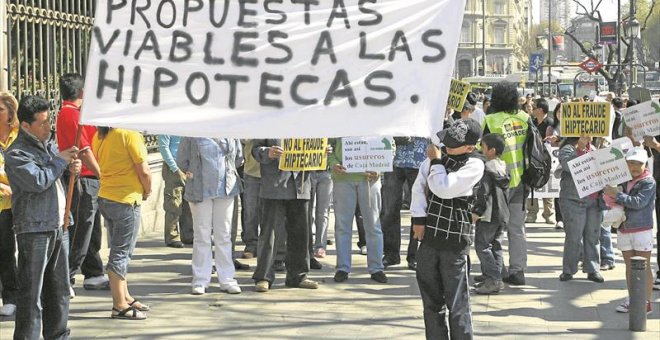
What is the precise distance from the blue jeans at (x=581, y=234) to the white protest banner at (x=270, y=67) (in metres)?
5.73

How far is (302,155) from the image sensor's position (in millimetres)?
10562

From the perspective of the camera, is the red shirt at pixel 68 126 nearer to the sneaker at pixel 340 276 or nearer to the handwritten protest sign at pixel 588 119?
the sneaker at pixel 340 276

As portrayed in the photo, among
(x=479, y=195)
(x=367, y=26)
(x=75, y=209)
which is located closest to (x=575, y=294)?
(x=479, y=195)

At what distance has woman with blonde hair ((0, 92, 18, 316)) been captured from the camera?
8.79 meters


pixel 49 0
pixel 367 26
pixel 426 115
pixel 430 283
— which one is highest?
pixel 49 0

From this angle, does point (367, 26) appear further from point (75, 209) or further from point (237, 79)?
point (75, 209)

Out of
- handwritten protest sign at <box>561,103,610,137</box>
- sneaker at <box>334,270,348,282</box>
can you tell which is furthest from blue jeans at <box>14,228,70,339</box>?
handwritten protest sign at <box>561,103,610,137</box>

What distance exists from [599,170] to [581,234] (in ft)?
5.90

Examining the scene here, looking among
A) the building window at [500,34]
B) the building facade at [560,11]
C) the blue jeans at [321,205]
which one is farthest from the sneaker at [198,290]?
the building window at [500,34]

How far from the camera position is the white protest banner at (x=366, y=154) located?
1091cm

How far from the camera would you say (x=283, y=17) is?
19.7 ft

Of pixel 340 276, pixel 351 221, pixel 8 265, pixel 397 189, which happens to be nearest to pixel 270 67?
pixel 8 265

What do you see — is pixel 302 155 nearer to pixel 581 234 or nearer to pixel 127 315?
pixel 127 315

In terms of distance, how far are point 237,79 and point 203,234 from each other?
4.53m
